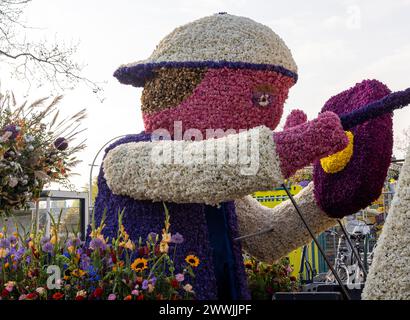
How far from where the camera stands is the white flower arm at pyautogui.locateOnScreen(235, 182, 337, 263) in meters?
4.35

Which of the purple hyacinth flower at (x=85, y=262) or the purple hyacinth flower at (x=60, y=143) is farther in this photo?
the purple hyacinth flower at (x=60, y=143)

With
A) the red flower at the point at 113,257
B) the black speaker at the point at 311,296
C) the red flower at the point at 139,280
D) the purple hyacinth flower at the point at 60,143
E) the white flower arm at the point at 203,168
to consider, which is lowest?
the black speaker at the point at 311,296

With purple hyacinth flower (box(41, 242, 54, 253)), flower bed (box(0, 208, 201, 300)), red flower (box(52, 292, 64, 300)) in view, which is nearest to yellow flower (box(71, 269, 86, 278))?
flower bed (box(0, 208, 201, 300))

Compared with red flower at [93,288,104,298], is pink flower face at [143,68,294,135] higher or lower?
higher

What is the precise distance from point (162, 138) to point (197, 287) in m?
0.99

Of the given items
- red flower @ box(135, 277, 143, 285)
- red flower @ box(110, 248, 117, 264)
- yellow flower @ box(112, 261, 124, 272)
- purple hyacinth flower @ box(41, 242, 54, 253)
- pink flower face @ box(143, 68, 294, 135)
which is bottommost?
red flower @ box(135, 277, 143, 285)

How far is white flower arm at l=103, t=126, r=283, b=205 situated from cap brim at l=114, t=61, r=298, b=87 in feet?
2.02

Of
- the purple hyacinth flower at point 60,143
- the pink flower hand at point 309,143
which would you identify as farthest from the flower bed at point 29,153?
the pink flower hand at point 309,143

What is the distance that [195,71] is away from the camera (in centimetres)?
369

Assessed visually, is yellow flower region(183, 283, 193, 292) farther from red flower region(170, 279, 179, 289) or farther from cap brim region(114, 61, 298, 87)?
cap brim region(114, 61, 298, 87)

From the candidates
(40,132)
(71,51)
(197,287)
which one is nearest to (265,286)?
(197,287)

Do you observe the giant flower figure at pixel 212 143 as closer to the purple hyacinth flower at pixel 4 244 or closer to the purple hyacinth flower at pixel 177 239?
the purple hyacinth flower at pixel 177 239

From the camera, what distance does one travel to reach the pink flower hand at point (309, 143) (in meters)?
3.12
